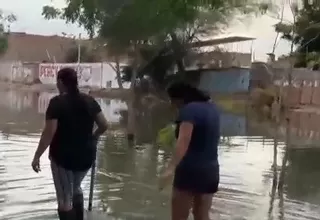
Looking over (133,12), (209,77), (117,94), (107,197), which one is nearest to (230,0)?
(133,12)

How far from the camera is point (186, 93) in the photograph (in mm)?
5777

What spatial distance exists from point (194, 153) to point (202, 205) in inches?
18.8

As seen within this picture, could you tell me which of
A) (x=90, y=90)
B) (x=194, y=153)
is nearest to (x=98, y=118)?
(x=194, y=153)

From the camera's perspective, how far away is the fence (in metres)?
51.9

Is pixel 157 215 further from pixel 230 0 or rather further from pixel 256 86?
pixel 256 86

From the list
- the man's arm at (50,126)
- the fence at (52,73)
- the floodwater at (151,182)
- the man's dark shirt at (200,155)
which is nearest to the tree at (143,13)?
the floodwater at (151,182)

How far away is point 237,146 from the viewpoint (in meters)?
17.7

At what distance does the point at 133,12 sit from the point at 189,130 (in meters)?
9.07

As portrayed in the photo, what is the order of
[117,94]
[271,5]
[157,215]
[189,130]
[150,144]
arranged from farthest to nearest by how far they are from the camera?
1. [117,94]
2. [150,144]
3. [271,5]
4. [157,215]
5. [189,130]

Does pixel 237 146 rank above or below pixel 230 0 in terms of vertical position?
below

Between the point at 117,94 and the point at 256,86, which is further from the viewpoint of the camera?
the point at 117,94

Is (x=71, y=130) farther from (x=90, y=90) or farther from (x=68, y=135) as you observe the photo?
(x=90, y=90)

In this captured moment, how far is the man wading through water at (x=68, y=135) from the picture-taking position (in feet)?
21.1

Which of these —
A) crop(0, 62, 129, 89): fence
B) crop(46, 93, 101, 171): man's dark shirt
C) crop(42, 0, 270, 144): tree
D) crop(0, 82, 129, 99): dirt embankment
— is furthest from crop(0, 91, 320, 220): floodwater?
crop(0, 62, 129, 89): fence
